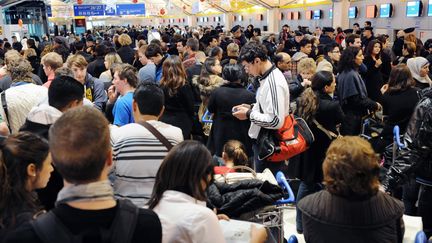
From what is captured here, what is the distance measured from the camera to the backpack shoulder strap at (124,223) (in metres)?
1.51

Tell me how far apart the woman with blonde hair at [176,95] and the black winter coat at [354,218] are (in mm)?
2639

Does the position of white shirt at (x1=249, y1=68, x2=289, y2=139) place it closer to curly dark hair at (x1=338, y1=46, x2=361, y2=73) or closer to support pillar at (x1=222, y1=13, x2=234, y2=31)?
curly dark hair at (x1=338, y1=46, x2=361, y2=73)

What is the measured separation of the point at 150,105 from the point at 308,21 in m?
21.3

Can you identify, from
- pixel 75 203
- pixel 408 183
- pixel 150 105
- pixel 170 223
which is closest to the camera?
pixel 75 203

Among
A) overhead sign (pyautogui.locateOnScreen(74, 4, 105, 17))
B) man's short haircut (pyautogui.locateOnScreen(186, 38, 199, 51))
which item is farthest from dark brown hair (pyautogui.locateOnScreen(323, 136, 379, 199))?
overhead sign (pyautogui.locateOnScreen(74, 4, 105, 17))

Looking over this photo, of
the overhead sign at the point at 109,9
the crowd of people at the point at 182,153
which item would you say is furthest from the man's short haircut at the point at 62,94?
the overhead sign at the point at 109,9

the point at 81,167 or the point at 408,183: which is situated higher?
the point at 81,167

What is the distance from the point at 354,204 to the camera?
7.08ft

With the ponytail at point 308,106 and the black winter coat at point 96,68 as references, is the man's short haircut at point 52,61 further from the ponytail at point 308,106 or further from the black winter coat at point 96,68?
the ponytail at point 308,106

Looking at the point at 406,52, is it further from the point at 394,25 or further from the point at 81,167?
the point at 394,25

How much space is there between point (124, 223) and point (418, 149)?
96.5 inches

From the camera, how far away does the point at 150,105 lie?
113 inches

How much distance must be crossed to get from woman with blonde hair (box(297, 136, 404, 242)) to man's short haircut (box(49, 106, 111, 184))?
116 centimetres

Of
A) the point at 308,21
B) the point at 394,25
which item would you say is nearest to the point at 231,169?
the point at 394,25
